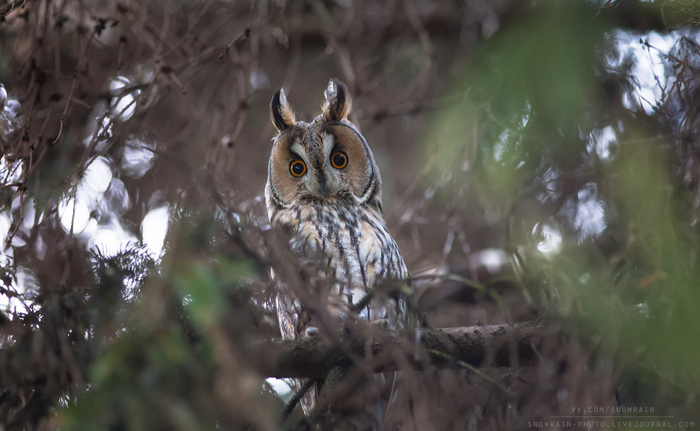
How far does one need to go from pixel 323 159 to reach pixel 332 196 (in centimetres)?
19

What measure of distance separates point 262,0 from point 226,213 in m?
1.85

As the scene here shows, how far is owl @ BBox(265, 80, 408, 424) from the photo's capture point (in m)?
2.30

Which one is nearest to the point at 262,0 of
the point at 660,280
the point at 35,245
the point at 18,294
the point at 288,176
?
the point at 288,176

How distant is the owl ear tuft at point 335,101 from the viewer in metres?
2.67

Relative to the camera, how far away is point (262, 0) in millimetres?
2777

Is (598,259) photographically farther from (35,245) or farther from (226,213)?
(35,245)

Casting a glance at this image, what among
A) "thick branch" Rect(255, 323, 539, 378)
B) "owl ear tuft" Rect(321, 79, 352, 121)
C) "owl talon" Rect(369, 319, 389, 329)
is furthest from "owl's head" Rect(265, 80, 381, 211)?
"thick branch" Rect(255, 323, 539, 378)

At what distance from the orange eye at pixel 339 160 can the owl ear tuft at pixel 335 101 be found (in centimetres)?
19

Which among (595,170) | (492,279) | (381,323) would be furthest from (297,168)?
(595,170)

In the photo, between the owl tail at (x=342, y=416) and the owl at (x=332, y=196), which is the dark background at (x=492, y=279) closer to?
the owl tail at (x=342, y=416)

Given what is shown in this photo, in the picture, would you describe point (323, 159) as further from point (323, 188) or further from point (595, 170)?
point (595, 170)

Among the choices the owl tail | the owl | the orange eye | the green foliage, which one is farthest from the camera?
the orange eye

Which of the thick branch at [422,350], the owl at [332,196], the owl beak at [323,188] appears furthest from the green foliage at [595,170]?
the owl beak at [323,188]

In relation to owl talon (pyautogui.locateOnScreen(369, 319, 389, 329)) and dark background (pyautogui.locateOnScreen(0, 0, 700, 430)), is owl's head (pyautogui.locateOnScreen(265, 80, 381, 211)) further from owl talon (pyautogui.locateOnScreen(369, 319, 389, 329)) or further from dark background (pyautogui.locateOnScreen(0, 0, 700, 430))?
owl talon (pyautogui.locateOnScreen(369, 319, 389, 329))
